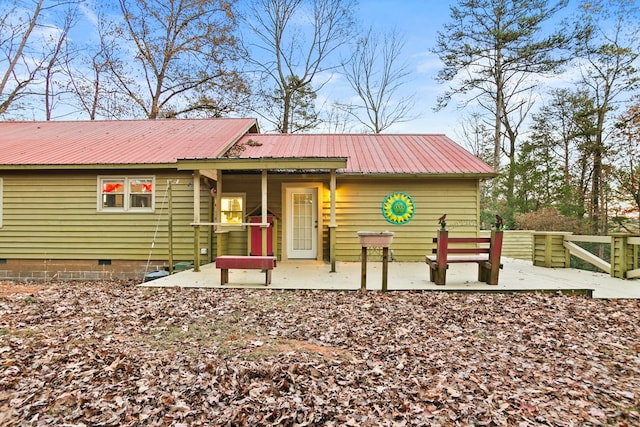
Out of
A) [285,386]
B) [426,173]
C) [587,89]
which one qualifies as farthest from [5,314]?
[587,89]

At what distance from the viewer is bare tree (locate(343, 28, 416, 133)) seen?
62.1 ft

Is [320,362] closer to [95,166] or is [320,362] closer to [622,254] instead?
[622,254]

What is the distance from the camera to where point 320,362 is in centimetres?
320

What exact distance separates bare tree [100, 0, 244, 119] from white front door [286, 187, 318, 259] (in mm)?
11543

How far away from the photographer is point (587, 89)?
15883 mm

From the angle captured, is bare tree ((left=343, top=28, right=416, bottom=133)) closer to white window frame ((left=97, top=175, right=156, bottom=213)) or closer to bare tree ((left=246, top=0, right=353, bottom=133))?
bare tree ((left=246, top=0, right=353, bottom=133))

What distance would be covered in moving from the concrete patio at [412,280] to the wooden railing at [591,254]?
25 centimetres

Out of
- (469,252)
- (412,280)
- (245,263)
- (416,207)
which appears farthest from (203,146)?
(469,252)

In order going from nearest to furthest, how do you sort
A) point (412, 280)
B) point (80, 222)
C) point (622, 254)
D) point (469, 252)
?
point (469, 252), point (412, 280), point (622, 254), point (80, 222)

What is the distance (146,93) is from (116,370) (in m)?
18.3

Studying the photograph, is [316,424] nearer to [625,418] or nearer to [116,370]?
[116,370]

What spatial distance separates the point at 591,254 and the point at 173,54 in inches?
754

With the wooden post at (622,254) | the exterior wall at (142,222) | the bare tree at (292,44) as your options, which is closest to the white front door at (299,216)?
the exterior wall at (142,222)

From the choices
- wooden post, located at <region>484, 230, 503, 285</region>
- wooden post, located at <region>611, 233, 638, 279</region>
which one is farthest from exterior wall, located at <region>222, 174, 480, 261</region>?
wooden post, located at <region>484, 230, 503, 285</region>
